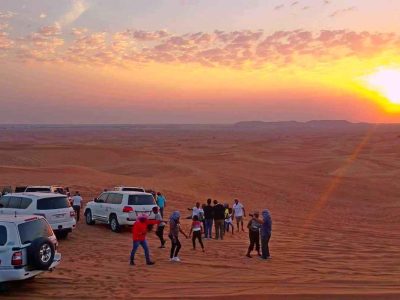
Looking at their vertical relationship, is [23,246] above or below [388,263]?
above

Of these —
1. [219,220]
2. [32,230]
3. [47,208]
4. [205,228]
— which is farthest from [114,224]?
[32,230]

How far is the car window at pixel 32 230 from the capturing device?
35.6ft

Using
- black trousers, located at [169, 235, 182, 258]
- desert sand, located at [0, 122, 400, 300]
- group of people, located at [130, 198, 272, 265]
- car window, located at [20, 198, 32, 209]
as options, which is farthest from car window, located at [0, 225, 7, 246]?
car window, located at [20, 198, 32, 209]

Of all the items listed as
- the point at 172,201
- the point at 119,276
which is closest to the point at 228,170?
the point at 172,201

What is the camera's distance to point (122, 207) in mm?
19703

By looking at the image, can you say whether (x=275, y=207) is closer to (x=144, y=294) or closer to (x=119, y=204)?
(x=119, y=204)

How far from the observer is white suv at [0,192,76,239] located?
17156 mm

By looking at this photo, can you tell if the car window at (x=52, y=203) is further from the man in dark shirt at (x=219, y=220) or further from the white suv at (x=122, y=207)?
the man in dark shirt at (x=219, y=220)

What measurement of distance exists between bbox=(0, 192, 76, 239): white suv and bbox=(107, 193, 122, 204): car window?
2.64 meters

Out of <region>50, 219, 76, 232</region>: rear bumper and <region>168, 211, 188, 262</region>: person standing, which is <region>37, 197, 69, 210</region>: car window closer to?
<region>50, 219, 76, 232</region>: rear bumper

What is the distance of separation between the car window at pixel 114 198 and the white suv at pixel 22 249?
8.84m

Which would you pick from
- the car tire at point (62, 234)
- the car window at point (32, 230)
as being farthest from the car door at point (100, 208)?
the car window at point (32, 230)

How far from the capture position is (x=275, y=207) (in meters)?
32.2

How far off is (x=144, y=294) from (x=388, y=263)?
7.38 meters
